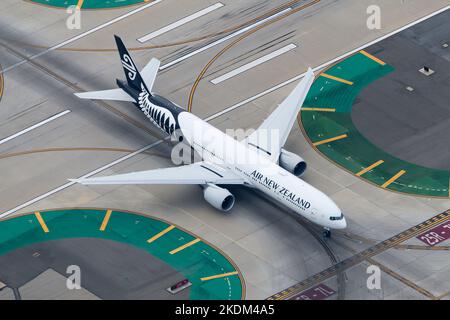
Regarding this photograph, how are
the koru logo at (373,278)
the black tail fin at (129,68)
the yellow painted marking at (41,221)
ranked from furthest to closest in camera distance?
the black tail fin at (129,68) → the yellow painted marking at (41,221) → the koru logo at (373,278)

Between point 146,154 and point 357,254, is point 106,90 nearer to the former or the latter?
point 146,154

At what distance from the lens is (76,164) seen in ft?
495

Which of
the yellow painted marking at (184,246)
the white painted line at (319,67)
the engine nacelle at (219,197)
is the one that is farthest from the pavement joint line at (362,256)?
the white painted line at (319,67)

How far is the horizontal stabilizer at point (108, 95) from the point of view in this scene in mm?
155250

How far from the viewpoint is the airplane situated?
452ft

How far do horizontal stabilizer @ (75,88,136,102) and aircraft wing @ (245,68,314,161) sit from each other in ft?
53.2

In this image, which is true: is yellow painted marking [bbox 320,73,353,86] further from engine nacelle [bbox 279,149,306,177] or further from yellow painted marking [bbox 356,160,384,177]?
engine nacelle [bbox 279,149,306,177]

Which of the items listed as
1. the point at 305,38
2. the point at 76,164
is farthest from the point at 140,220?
the point at 305,38

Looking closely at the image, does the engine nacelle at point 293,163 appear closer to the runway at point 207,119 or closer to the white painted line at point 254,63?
the runway at point 207,119

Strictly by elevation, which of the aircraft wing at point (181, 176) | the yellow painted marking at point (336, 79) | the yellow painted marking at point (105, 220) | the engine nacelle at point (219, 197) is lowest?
the yellow painted marking at point (105, 220)

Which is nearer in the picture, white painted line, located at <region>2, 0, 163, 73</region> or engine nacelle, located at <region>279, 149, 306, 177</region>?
engine nacelle, located at <region>279, 149, 306, 177</region>

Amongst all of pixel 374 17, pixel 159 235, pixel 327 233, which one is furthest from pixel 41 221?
pixel 374 17

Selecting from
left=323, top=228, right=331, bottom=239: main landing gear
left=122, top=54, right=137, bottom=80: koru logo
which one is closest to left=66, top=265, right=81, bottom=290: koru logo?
left=323, top=228, right=331, bottom=239: main landing gear

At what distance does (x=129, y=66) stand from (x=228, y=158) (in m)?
18.4
